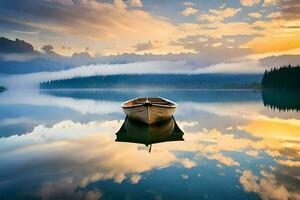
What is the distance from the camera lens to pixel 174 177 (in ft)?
35.7

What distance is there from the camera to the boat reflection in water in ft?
60.3

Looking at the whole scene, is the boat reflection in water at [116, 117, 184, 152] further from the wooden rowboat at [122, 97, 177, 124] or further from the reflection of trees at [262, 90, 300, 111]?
the reflection of trees at [262, 90, 300, 111]

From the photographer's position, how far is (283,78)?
117750 millimetres

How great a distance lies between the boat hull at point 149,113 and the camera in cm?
2256

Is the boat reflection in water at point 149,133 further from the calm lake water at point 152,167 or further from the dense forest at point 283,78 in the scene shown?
the dense forest at point 283,78

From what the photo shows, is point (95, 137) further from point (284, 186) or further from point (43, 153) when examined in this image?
point (284, 186)

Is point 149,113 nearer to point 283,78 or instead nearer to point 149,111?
point 149,111

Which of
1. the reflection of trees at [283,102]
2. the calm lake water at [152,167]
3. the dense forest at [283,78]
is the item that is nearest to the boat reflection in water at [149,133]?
the calm lake water at [152,167]

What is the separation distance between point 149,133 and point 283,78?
110158 mm

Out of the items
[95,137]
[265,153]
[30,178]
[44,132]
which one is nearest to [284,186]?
[265,153]

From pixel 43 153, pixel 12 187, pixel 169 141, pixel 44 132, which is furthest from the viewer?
pixel 44 132

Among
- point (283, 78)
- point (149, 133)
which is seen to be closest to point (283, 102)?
point (149, 133)

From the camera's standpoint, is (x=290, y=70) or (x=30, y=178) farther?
(x=290, y=70)

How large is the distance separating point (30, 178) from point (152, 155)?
537 centimetres
